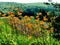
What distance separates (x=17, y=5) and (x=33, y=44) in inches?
170

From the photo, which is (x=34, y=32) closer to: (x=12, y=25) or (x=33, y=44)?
(x=12, y=25)

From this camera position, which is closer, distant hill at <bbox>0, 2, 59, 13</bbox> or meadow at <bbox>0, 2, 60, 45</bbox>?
meadow at <bbox>0, 2, 60, 45</bbox>

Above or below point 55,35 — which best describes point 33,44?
above

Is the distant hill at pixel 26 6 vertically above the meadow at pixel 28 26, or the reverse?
the distant hill at pixel 26 6

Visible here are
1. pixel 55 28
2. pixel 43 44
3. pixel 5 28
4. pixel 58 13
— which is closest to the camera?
pixel 43 44

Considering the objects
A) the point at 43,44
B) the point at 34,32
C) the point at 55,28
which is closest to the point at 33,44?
the point at 43,44

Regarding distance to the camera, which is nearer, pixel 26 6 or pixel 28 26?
pixel 28 26

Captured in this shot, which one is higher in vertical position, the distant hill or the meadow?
the distant hill

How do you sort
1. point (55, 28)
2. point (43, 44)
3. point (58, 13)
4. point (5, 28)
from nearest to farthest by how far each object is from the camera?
point (43, 44), point (5, 28), point (55, 28), point (58, 13)

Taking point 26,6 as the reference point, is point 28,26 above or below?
below

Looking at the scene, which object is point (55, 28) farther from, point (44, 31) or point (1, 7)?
point (1, 7)

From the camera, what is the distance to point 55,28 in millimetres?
9562

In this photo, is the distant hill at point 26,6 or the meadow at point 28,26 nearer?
the meadow at point 28,26

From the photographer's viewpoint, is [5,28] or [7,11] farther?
[7,11]
